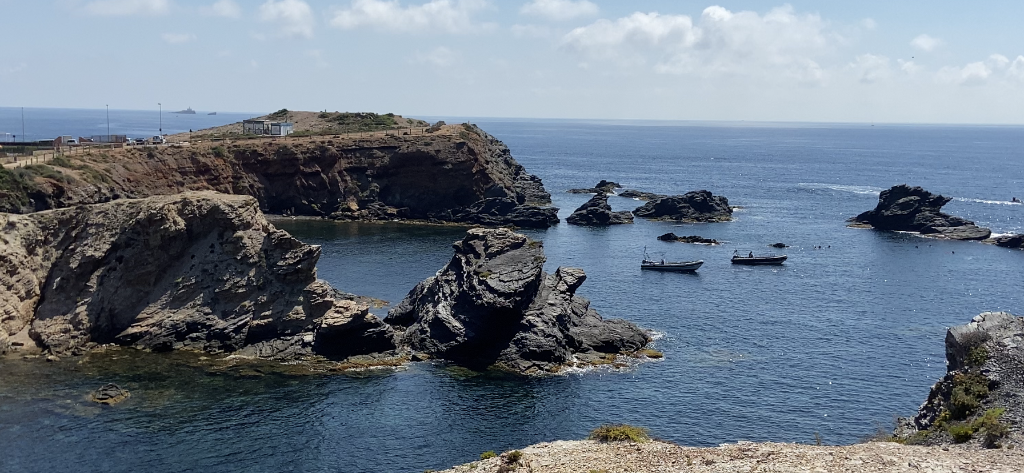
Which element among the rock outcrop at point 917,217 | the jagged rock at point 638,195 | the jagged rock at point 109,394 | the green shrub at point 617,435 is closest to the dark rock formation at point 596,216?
the jagged rock at point 638,195

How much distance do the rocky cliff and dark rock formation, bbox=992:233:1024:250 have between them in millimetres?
63405

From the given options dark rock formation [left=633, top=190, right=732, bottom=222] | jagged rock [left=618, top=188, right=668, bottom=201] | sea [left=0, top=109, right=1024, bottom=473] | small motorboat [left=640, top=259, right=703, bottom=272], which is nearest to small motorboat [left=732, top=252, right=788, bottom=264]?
small motorboat [left=640, top=259, right=703, bottom=272]

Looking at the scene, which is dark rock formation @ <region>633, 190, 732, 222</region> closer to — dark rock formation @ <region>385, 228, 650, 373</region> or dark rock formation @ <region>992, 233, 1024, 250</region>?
dark rock formation @ <region>992, 233, 1024, 250</region>

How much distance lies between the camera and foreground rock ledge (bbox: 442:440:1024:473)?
34344 mm

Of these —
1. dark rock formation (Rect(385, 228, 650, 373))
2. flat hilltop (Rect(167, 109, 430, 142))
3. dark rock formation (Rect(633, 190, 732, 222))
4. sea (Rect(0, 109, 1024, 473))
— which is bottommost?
sea (Rect(0, 109, 1024, 473))

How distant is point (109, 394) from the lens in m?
56.0

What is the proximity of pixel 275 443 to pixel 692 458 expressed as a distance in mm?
24569

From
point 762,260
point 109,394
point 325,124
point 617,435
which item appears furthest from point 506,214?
point 617,435

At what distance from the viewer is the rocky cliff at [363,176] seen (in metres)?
133

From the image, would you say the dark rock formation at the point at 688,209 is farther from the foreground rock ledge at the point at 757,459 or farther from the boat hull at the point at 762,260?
the foreground rock ledge at the point at 757,459

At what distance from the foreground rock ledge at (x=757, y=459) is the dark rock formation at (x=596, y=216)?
10072 cm

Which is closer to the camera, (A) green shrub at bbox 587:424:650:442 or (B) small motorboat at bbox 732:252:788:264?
(A) green shrub at bbox 587:424:650:442

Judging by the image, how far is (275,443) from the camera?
50.2m

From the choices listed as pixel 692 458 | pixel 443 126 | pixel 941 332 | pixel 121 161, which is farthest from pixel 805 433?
pixel 443 126
